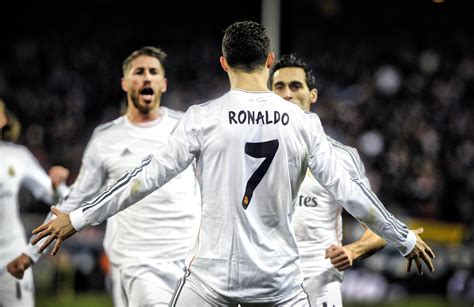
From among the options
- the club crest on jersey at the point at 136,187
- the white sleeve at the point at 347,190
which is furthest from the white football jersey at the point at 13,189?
the white sleeve at the point at 347,190

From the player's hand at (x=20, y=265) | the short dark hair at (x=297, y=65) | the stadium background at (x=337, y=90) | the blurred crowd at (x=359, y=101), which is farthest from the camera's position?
the blurred crowd at (x=359, y=101)

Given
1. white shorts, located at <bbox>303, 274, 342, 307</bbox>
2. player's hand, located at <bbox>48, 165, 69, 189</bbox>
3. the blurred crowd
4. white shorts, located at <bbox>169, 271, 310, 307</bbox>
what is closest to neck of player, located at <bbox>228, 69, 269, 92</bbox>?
white shorts, located at <bbox>169, 271, 310, 307</bbox>

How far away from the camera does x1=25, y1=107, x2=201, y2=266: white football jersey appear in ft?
18.6

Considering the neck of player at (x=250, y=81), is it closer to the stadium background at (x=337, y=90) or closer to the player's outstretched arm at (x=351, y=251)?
the player's outstretched arm at (x=351, y=251)

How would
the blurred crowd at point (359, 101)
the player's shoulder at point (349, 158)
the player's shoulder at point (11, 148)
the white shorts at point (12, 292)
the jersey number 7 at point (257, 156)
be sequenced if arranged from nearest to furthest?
the jersey number 7 at point (257, 156), the player's shoulder at point (349, 158), the white shorts at point (12, 292), the player's shoulder at point (11, 148), the blurred crowd at point (359, 101)

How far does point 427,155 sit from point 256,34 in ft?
37.5

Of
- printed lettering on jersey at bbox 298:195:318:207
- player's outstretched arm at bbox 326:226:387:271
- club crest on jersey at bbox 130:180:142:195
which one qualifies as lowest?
player's outstretched arm at bbox 326:226:387:271

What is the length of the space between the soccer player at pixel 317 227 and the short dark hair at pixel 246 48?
3.84 feet

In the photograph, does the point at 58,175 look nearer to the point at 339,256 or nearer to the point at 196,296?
the point at 339,256

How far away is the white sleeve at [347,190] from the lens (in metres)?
3.98

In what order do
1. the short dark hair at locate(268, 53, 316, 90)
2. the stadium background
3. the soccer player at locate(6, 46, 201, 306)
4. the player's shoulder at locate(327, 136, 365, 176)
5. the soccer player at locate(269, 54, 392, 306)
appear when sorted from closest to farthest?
the player's shoulder at locate(327, 136, 365, 176)
the soccer player at locate(269, 54, 392, 306)
the short dark hair at locate(268, 53, 316, 90)
the soccer player at locate(6, 46, 201, 306)
the stadium background

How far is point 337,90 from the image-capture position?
1884 centimetres

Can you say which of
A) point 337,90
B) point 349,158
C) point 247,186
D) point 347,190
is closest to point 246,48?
point 247,186

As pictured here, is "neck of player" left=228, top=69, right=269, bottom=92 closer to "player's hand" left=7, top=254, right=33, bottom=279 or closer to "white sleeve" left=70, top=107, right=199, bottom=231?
"white sleeve" left=70, top=107, right=199, bottom=231
